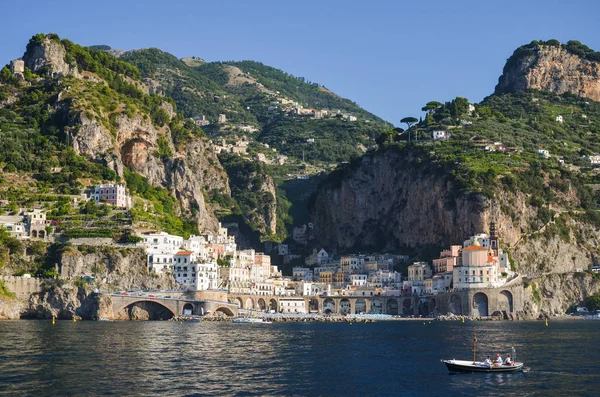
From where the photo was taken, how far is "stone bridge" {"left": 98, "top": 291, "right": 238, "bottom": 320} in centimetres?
12875

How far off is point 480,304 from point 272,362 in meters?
85.7

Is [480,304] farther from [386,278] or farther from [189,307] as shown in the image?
[189,307]

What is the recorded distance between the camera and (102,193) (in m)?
153

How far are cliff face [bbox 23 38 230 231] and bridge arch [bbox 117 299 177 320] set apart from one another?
1430 inches

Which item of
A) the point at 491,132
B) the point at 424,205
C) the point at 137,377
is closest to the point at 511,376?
the point at 137,377

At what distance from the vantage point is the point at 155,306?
135375mm

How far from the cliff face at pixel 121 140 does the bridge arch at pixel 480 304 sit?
2315 inches

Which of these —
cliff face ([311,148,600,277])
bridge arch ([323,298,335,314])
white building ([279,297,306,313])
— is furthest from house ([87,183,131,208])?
cliff face ([311,148,600,277])

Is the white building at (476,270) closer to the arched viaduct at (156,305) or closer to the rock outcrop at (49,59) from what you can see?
the arched viaduct at (156,305)

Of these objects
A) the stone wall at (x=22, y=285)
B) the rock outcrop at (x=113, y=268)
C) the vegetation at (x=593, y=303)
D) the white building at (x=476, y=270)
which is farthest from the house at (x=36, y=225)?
the vegetation at (x=593, y=303)

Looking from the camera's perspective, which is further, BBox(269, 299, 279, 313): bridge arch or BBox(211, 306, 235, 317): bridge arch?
BBox(269, 299, 279, 313): bridge arch

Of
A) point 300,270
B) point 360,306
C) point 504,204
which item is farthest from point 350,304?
point 504,204

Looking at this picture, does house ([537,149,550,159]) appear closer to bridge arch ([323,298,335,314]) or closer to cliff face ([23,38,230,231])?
bridge arch ([323,298,335,314])

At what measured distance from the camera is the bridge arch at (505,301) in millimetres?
151562
